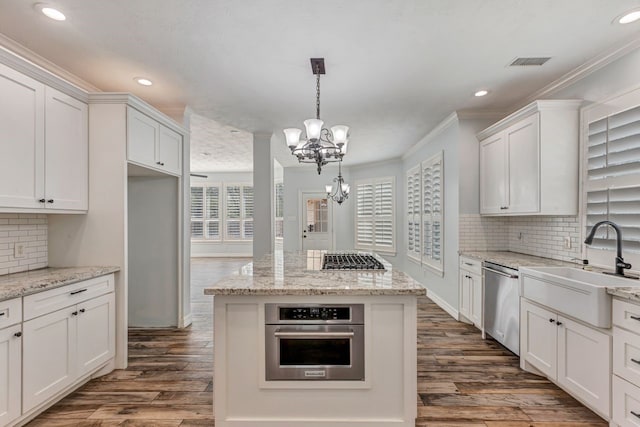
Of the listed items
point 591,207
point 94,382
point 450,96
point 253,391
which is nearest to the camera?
point 253,391

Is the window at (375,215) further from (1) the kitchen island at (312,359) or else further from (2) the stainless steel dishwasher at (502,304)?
(1) the kitchen island at (312,359)

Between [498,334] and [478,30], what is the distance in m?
2.78

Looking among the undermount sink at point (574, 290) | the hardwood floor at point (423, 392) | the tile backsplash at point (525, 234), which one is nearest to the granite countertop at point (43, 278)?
the hardwood floor at point (423, 392)

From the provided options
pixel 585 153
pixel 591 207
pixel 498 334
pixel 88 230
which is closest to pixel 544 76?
pixel 585 153

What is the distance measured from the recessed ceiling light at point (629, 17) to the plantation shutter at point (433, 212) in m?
2.71

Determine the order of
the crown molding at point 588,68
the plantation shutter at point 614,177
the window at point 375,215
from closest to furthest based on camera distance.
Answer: the plantation shutter at point 614,177 < the crown molding at point 588,68 < the window at point 375,215

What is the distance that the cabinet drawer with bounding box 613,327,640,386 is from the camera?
191 cm

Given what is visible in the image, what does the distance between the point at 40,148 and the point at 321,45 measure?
221cm

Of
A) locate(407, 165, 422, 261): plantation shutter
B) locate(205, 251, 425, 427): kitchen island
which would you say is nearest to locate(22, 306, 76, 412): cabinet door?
locate(205, 251, 425, 427): kitchen island

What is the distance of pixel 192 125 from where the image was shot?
5.16 meters

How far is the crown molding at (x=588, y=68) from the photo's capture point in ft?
8.50

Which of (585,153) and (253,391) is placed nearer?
(253,391)

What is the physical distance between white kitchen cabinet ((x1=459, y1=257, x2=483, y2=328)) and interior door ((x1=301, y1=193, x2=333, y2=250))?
15.0 feet

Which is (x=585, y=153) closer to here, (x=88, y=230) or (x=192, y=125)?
(x=88, y=230)
